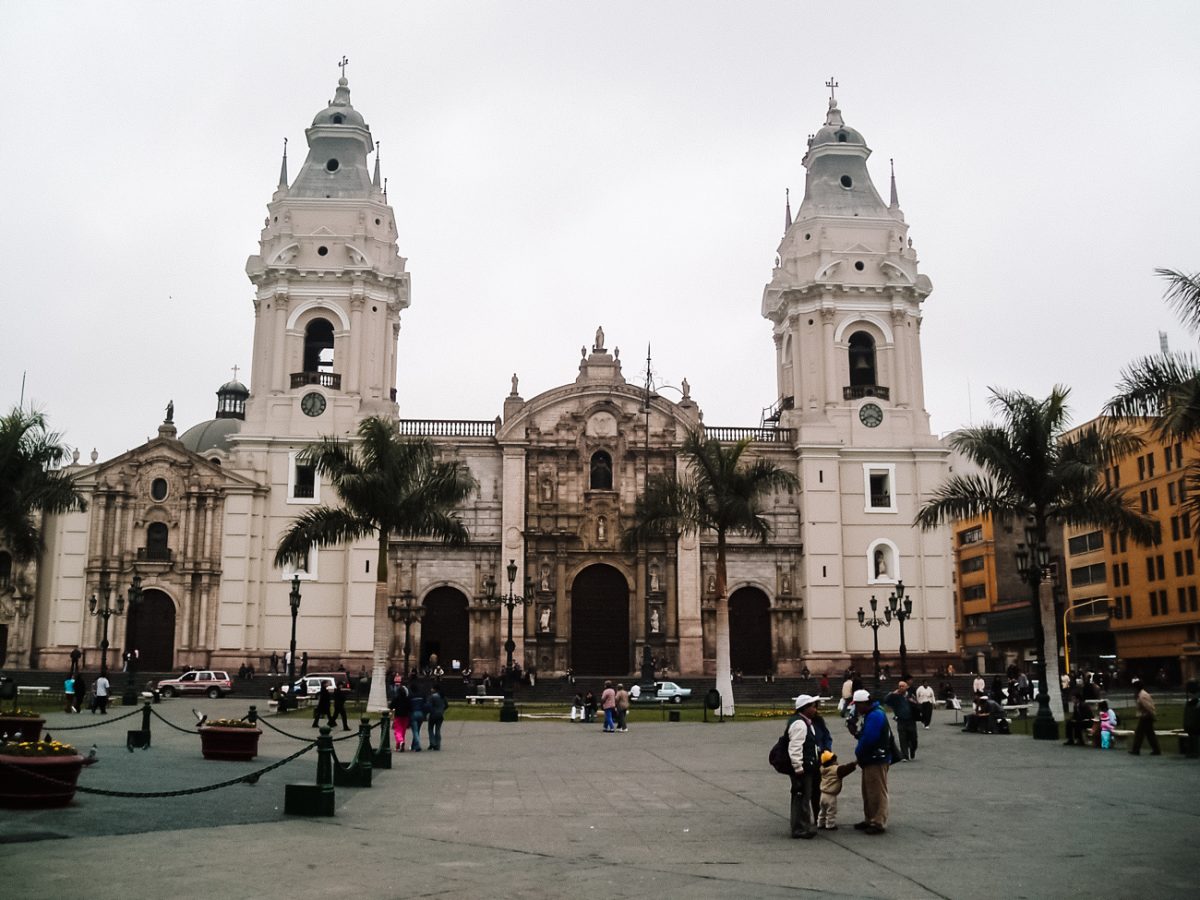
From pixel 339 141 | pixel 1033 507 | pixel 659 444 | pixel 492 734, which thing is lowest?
pixel 492 734

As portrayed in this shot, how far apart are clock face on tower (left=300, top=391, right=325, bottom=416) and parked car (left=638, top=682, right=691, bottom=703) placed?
20277 mm

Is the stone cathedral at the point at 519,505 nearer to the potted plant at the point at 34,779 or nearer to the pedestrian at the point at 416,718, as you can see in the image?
the pedestrian at the point at 416,718

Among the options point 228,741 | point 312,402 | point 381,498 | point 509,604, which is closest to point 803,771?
point 228,741

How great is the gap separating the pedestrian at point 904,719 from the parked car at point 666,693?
22095mm

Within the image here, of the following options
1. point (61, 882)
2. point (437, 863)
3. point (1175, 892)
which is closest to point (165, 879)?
point (61, 882)

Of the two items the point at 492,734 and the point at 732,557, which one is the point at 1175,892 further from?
the point at 732,557

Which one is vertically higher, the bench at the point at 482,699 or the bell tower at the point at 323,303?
the bell tower at the point at 323,303

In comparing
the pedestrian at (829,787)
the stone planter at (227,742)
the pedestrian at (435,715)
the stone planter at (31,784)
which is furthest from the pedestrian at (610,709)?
the stone planter at (31,784)

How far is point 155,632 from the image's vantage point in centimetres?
5250

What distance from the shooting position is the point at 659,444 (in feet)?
183

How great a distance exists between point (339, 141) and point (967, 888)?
181 ft

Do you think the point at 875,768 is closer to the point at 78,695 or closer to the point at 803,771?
the point at 803,771

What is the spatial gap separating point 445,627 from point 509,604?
9392mm

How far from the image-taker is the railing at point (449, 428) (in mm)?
55875
